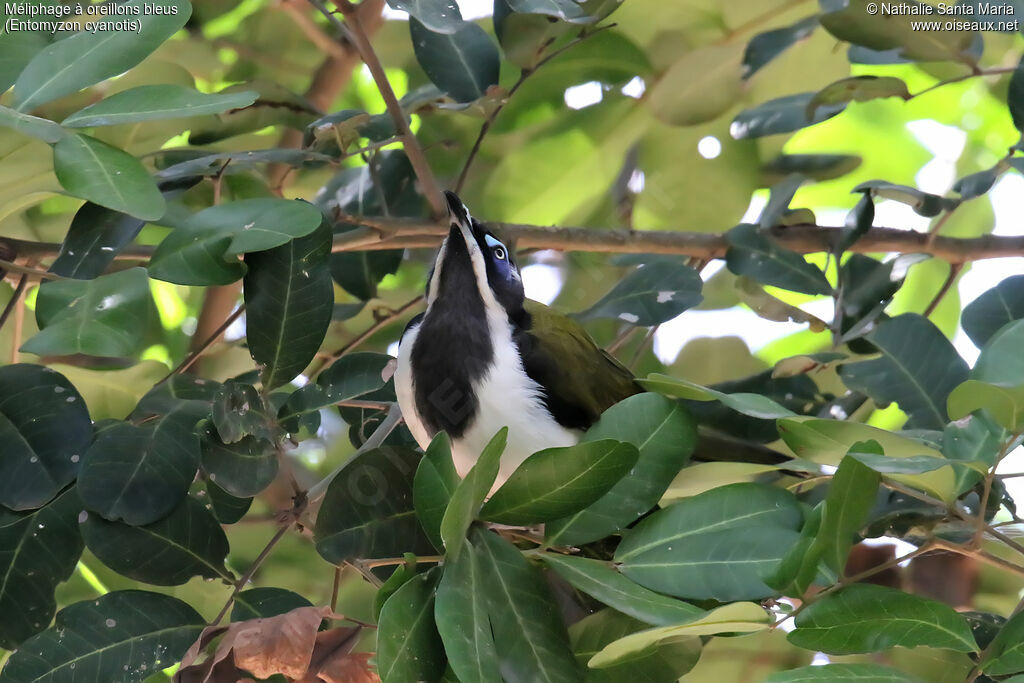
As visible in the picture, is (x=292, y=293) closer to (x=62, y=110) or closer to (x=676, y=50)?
(x=62, y=110)

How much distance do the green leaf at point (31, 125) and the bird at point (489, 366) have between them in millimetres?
766

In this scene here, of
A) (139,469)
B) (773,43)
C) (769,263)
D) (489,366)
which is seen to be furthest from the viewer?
(773,43)

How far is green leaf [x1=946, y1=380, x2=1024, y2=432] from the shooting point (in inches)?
51.2

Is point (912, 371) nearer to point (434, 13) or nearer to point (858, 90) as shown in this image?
point (858, 90)

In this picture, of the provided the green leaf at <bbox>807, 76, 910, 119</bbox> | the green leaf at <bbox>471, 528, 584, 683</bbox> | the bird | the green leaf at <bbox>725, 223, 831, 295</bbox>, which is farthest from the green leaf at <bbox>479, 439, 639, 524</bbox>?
the green leaf at <bbox>807, 76, 910, 119</bbox>

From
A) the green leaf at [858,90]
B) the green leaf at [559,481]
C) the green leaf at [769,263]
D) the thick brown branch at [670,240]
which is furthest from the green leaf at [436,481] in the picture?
the green leaf at [858,90]

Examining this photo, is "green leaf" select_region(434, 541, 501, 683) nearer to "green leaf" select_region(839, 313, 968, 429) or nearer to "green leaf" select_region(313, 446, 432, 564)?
"green leaf" select_region(313, 446, 432, 564)

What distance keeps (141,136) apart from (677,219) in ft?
4.42

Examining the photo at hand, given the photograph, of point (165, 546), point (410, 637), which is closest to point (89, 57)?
point (165, 546)

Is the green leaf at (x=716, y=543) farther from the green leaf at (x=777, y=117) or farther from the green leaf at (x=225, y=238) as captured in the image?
the green leaf at (x=777, y=117)

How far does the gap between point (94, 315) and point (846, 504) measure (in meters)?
1.11

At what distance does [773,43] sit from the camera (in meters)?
2.50

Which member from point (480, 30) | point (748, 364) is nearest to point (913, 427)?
point (748, 364)

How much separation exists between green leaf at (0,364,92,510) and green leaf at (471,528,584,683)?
73cm
